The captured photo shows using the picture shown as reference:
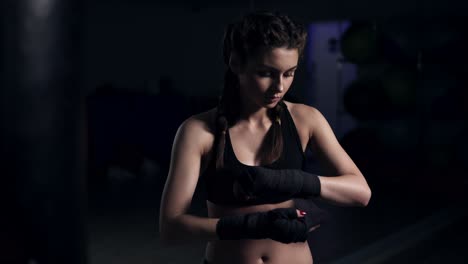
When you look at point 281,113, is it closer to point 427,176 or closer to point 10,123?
point 10,123

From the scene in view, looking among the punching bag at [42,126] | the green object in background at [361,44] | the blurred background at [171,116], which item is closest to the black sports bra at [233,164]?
the blurred background at [171,116]

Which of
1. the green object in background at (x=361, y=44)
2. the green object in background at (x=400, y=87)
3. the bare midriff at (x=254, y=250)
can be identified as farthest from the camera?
the green object in background at (x=361, y=44)

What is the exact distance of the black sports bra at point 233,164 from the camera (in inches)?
47.2

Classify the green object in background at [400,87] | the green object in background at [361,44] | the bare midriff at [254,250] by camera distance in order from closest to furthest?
1. the bare midriff at [254,250]
2. the green object in background at [400,87]
3. the green object in background at [361,44]

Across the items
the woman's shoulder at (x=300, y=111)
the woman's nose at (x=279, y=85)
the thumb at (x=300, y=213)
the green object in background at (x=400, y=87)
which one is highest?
the woman's nose at (x=279, y=85)

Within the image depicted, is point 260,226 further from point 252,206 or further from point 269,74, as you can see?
point 269,74

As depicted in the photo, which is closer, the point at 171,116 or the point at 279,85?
the point at 279,85

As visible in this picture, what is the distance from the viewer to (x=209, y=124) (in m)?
1.24

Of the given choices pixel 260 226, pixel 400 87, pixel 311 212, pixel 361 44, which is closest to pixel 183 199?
pixel 260 226

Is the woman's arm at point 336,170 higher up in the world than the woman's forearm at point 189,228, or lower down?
higher up

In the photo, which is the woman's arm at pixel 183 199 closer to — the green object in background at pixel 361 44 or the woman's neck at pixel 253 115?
the woman's neck at pixel 253 115

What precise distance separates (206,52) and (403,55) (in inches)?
131

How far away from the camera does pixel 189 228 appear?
117cm

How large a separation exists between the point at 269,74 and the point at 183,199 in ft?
1.02
